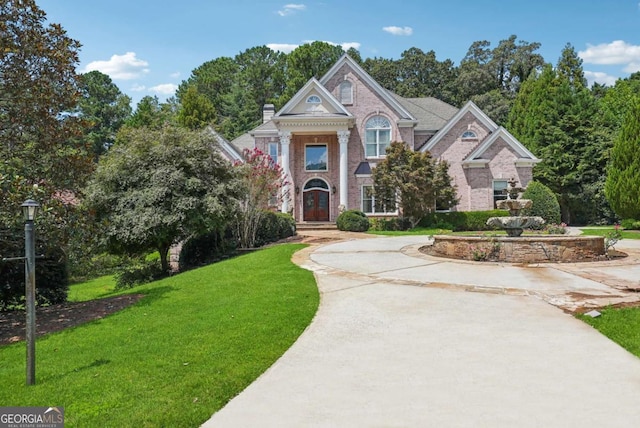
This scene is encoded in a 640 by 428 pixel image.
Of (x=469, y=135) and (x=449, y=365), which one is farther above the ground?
(x=469, y=135)

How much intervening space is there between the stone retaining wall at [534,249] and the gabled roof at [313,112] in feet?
55.7

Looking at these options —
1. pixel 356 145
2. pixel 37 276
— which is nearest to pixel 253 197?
pixel 37 276

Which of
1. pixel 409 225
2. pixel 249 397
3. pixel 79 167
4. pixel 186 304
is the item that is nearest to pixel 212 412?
pixel 249 397

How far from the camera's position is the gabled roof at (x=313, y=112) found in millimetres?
27688

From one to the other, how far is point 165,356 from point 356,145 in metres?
25.5

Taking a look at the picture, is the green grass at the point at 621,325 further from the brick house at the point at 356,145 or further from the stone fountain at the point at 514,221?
the brick house at the point at 356,145

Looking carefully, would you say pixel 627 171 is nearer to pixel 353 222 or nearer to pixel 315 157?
pixel 353 222

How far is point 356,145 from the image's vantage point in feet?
96.6

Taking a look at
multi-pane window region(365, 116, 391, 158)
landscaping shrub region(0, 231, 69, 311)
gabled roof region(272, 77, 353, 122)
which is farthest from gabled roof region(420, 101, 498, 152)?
landscaping shrub region(0, 231, 69, 311)

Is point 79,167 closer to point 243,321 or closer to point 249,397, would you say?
point 243,321

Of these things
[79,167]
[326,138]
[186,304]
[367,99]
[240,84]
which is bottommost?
[186,304]

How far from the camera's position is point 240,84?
59406 mm

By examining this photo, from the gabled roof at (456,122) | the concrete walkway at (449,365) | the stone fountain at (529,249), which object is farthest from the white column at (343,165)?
the concrete walkway at (449,365)

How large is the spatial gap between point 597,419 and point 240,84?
6043 cm
